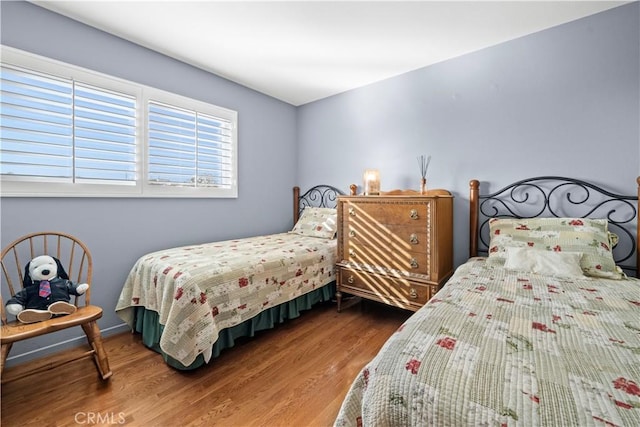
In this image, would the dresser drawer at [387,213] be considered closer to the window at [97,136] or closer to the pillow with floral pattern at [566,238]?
the pillow with floral pattern at [566,238]

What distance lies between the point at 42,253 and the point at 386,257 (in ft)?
8.29

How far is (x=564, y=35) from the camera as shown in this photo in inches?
81.7

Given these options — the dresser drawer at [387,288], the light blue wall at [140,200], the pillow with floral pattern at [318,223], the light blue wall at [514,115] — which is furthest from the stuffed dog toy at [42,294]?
the light blue wall at [514,115]

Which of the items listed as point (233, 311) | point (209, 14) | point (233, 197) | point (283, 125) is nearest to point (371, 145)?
point (283, 125)

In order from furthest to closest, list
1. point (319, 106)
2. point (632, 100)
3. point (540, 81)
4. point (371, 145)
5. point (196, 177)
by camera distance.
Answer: point (319, 106), point (371, 145), point (196, 177), point (540, 81), point (632, 100)

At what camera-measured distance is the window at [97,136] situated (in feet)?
6.02

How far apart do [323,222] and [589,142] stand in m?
2.34

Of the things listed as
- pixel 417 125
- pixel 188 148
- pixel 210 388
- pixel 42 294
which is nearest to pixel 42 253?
pixel 42 294

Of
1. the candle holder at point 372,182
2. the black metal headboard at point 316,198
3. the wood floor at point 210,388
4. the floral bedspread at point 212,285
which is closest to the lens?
the wood floor at point 210,388

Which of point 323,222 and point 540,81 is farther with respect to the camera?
point 323,222

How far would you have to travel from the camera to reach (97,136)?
7.08 ft

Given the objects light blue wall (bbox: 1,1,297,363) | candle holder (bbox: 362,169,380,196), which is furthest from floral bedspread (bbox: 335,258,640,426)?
light blue wall (bbox: 1,1,297,363)

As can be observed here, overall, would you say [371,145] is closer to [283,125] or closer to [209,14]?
[283,125]

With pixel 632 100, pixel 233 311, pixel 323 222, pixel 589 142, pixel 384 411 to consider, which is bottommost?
pixel 233 311
